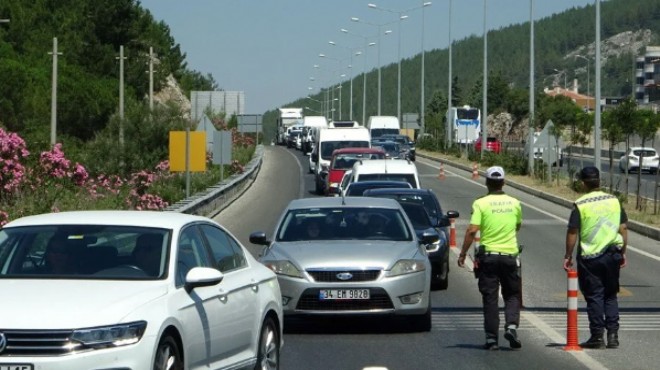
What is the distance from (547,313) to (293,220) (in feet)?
10.6

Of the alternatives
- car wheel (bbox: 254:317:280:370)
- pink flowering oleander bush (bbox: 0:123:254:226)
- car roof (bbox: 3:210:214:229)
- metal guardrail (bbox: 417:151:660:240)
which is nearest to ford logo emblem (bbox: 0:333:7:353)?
car roof (bbox: 3:210:214:229)

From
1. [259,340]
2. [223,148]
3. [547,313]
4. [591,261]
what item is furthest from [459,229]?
[259,340]

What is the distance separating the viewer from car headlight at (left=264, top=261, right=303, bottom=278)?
1489 cm

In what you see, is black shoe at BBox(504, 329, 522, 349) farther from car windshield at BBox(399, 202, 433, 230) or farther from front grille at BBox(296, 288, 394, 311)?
car windshield at BBox(399, 202, 433, 230)

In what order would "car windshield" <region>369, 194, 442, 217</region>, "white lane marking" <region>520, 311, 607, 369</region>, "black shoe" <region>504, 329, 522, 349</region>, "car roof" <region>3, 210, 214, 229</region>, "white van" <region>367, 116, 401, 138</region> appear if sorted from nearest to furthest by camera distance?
"car roof" <region>3, 210, 214, 229</region>
"white lane marking" <region>520, 311, 607, 369</region>
"black shoe" <region>504, 329, 522, 349</region>
"car windshield" <region>369, 194, 442, 217</region>
"white van" <region>367, 116, 401, 138</region>

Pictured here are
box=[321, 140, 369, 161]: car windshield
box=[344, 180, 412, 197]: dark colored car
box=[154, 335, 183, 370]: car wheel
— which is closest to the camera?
box=[154, 335, 183, 370]: car wheel

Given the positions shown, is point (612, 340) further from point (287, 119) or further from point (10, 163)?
point (287, 119)

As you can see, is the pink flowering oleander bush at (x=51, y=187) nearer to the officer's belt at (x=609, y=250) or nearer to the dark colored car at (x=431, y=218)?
the dark colored car at (x=431, y=218)

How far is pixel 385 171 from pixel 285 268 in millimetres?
16192

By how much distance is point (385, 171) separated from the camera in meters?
31.0

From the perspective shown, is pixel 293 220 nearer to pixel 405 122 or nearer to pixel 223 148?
pixel 223 148

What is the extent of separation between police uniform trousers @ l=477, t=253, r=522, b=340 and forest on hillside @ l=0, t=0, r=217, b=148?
4832 centimetres

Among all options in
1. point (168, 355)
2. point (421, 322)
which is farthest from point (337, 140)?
point (168, 355)

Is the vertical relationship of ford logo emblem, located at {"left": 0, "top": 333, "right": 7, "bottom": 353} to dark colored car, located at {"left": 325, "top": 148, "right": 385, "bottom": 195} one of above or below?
below
